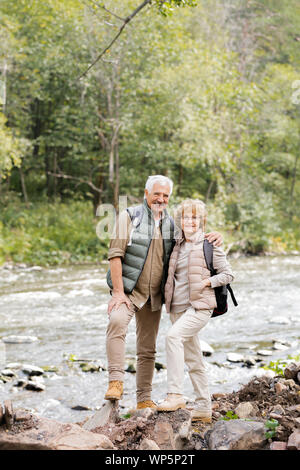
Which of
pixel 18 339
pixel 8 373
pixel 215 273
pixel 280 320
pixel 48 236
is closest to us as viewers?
pixel 215 273

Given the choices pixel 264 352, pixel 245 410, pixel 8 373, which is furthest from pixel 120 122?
pixel 245 410

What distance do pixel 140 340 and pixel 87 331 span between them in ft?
16.9

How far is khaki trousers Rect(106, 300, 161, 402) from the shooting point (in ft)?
15.0

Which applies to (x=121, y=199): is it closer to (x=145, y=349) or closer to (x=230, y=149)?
(x=230, y=149)

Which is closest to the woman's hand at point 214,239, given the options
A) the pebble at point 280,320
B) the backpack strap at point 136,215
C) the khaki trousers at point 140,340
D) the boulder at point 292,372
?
the backpack strap at point 136,215

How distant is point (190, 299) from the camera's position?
177 inches

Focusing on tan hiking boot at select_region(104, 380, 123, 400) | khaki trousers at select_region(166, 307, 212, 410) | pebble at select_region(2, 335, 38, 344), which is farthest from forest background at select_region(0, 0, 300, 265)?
khaki trousers at select_region(166, 307, 212, 410)

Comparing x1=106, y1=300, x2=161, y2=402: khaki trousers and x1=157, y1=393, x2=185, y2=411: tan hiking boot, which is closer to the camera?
x1=157, y1=393, x2=185, y2=411: tan hiking boot

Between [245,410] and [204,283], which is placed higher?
[204,283]

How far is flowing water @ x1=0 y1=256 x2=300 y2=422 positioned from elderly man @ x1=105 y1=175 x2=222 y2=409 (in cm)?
199

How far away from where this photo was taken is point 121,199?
70.7 feet

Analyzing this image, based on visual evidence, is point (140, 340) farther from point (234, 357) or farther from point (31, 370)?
point (234, 357)

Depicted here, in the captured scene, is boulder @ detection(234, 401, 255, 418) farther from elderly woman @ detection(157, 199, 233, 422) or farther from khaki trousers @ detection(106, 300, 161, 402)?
khaki trousers @ detection(106, 300, 161, 402)
